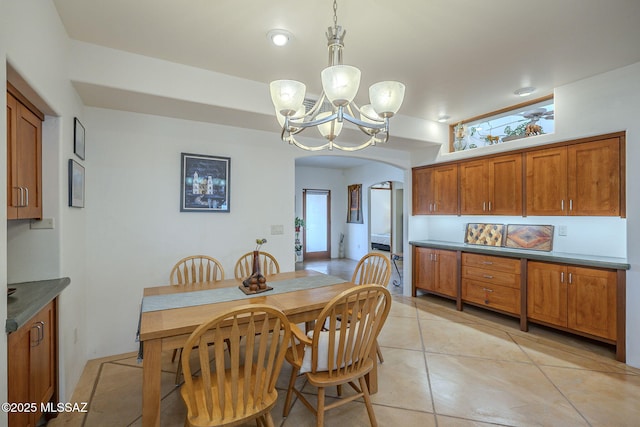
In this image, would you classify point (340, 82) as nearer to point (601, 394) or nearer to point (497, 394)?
point (497, 394)

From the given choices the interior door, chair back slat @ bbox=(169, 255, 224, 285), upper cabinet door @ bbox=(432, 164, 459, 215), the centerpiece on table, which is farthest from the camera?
the interior door

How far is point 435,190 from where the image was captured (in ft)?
15.4

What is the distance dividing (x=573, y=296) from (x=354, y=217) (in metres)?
5.67

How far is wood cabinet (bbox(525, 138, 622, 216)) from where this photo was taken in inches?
114

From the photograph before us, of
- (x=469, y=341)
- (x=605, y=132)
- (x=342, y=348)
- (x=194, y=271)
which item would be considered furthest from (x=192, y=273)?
(x=605, y=132)

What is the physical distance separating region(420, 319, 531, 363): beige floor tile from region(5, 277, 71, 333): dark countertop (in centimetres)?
309

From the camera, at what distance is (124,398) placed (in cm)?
223

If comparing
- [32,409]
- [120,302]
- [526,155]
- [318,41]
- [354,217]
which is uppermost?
[318,41]

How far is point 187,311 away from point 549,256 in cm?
A: 364

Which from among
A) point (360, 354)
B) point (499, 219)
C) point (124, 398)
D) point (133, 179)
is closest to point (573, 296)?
point (499, 219)

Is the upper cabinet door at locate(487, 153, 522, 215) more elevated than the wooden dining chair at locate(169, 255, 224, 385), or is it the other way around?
the upper cabinet door at locate(487, 153, 522, 215)

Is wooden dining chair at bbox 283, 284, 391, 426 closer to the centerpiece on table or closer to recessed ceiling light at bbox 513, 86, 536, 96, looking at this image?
the centerpiece on table

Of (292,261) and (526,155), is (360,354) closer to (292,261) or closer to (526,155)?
(292,261)

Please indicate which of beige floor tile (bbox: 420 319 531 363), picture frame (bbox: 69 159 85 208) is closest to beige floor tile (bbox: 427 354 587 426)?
beige floor tile (bbox: 420 319 531 363)
